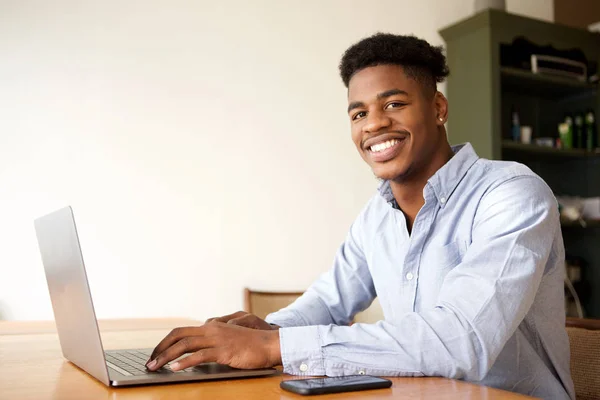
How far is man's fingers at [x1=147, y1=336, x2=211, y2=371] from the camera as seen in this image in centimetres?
95

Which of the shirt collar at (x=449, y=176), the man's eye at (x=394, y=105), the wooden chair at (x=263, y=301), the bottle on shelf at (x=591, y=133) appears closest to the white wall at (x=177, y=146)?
the wooden chair at (x=263, y=301)

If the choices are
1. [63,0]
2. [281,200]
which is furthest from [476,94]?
[63,0]

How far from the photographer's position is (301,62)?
131 inches

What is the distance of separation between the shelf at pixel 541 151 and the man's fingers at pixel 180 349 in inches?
113

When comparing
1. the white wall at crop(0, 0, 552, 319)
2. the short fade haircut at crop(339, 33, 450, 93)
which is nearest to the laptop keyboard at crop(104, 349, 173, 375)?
the short fade haircut at crop(339, 33, 450, 93)

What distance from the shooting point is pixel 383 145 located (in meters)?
1.53

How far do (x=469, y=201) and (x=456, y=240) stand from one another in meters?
0.08

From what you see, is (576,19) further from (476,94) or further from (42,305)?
(42,305)

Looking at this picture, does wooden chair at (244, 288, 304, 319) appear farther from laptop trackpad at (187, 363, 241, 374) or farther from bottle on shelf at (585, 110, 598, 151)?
bottle on shelf at (585, 110, 598, 151)

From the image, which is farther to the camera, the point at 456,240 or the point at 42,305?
the point at 42,305

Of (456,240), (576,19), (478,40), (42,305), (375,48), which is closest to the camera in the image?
(456,240)

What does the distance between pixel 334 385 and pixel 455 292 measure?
0.31 m

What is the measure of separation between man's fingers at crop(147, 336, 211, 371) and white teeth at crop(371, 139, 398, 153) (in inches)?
28.3

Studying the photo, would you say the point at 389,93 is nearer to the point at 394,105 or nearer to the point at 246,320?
the point at 394,105
